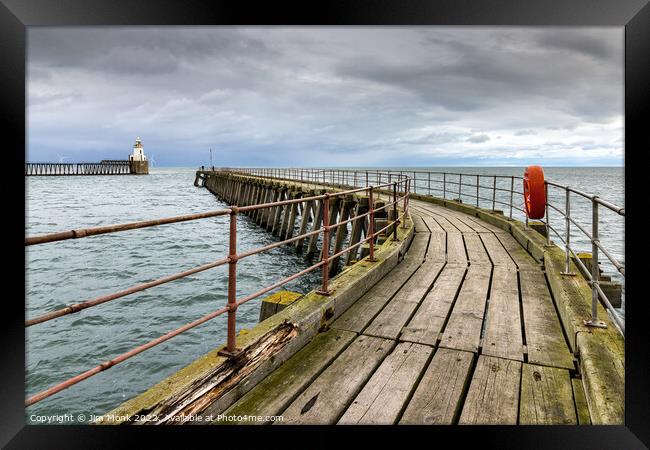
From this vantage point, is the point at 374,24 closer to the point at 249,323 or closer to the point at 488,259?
the point at 488,259

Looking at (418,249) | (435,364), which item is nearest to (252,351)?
(435,364)

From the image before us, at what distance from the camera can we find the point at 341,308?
4.03 meters

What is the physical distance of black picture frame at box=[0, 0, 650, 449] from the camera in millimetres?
2184

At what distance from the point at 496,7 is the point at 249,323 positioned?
829 cm

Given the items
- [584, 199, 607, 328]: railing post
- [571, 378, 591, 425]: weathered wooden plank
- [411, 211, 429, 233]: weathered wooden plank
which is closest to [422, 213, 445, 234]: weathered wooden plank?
[411, 211, 429, 233]: weathered wooden plank

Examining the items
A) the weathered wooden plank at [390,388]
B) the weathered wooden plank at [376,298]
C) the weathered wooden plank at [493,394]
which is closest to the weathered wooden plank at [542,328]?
the weathered wooden plank at [493,394]

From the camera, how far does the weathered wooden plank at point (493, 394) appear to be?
93.6 inches

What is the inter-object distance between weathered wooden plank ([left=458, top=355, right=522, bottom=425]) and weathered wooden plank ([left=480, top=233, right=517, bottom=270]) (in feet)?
10.2

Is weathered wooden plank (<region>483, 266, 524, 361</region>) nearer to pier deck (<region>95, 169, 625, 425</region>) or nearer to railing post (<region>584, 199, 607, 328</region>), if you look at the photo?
pier deck (<region>95, 169, 625, 425</region>)

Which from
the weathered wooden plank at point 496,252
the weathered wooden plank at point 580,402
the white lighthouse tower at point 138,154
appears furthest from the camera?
the white lighthouse tower at point 138,154

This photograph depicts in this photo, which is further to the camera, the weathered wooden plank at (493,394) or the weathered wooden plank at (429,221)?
the weathered wooden plank at (429,221)

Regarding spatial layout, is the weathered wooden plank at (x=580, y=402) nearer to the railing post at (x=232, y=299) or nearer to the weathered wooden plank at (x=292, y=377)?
the weathered wooden plank at (x=292, y=377)

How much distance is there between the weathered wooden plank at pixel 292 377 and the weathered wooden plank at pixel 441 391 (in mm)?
680
